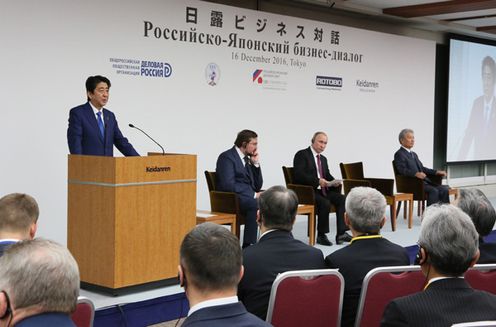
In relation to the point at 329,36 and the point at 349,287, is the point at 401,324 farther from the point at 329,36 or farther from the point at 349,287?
the point at 329,36

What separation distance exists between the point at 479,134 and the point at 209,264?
36.6ft

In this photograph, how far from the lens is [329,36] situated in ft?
30.3

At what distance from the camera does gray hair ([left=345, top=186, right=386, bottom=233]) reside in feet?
9.93

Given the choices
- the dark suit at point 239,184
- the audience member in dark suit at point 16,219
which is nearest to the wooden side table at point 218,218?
the dark suit at point 239,184

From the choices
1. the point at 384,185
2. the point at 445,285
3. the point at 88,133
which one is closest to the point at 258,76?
the point at 384,185

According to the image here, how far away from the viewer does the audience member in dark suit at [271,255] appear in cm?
271

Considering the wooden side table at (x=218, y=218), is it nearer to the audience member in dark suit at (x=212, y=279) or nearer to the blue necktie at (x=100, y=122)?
the blue necktie at (x=100, y=122)

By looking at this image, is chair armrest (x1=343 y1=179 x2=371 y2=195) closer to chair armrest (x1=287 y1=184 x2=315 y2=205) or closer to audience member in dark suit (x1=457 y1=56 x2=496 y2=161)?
chair armrest (x1=287 y1=184 x2=315 y2=205)

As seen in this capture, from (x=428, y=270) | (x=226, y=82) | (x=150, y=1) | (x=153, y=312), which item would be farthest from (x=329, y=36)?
(x=428, y=270)

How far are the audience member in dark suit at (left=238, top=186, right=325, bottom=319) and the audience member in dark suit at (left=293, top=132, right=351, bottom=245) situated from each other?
3.88 meters

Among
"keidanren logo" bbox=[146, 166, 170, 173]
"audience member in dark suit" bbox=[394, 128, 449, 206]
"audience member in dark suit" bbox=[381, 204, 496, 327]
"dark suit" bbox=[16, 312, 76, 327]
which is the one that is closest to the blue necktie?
"keidanren logo" bbox=[146, 166, 170, 173]

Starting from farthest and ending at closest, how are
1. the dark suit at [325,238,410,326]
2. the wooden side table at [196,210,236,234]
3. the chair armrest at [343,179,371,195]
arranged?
the chair armrest at [343,179,371,195] < the wooden side table at [196,210,236,234] < the dark suit at [325,238,410,326]

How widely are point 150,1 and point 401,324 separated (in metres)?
5.86

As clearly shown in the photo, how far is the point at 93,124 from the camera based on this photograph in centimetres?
519
